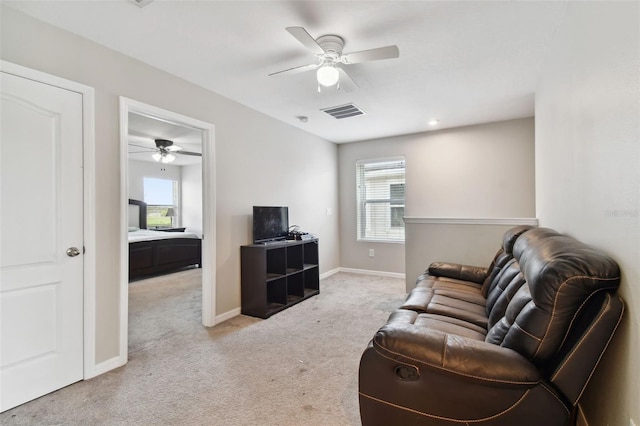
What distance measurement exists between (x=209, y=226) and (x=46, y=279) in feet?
4.48

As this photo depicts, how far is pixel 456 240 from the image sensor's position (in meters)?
3.58

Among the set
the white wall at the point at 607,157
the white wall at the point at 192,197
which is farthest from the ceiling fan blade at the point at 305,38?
the white wall at the point at 192,197

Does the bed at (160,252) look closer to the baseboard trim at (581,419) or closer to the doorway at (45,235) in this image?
the doorway at (45,235)

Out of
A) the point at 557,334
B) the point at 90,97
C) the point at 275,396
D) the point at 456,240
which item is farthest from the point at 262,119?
the point at 557,334

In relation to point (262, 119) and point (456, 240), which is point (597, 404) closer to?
point (456, 240)

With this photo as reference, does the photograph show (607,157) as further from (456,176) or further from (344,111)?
(456,176)

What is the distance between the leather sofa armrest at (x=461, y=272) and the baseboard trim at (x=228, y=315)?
220 centimetres

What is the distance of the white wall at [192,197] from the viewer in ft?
26.7

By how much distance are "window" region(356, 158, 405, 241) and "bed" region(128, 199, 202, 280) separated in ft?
11.4

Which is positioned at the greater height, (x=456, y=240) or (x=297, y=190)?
(x=297, y=190)

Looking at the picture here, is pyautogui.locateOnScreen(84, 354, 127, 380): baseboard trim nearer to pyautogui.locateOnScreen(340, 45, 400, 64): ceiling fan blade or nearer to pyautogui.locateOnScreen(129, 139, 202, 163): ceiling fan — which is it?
pyautogui.locateOnScreen(340, 45, 400, 64): ceiling fan blade

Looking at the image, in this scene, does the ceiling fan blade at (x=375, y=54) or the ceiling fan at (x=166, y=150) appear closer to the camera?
the ceiling fan blade at (x=375, y=54)

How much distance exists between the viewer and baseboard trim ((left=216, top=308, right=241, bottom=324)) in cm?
320

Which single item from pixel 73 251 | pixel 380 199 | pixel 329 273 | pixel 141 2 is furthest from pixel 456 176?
pixel 73 251
